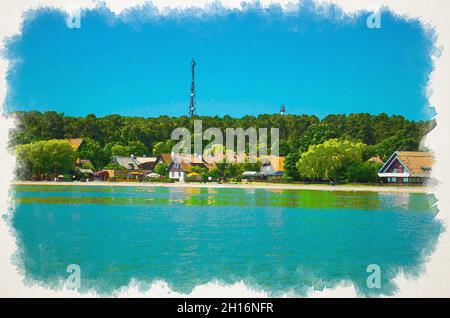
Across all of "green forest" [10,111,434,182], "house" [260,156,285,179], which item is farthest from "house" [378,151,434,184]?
"house" [260,156,285,179]

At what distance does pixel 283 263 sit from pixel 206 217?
8713mm

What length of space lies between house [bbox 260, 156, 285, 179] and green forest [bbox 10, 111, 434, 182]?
2.18m

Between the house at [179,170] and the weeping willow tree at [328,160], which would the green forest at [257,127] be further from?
the house at [179,170]

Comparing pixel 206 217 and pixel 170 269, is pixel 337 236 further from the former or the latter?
pixel 170 269

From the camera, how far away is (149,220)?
19953mm

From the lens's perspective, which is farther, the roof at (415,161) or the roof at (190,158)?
the roof at (190,158)

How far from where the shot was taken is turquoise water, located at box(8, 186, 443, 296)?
428 inches

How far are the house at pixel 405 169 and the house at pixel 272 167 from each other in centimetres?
1245

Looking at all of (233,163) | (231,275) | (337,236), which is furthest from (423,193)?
(231,275)

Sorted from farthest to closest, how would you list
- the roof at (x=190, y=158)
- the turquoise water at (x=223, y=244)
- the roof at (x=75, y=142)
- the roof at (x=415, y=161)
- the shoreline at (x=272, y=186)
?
the roof at (x=190, y=158)
the roof at (x=75, y=142)
the roof at (x=415, y=161)
the shoreline at (x=272, y=186)
the turquoise water at (x=223, y=244)

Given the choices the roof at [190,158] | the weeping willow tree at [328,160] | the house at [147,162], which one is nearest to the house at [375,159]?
the weeping willow tree at [328,160]

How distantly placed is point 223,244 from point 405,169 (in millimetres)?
32033

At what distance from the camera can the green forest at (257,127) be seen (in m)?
48.4

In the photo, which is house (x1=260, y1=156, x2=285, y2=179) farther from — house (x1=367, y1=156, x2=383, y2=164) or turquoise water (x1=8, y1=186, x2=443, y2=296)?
turquoise water (x1=8, y1=186, x2=443, y2=296)
